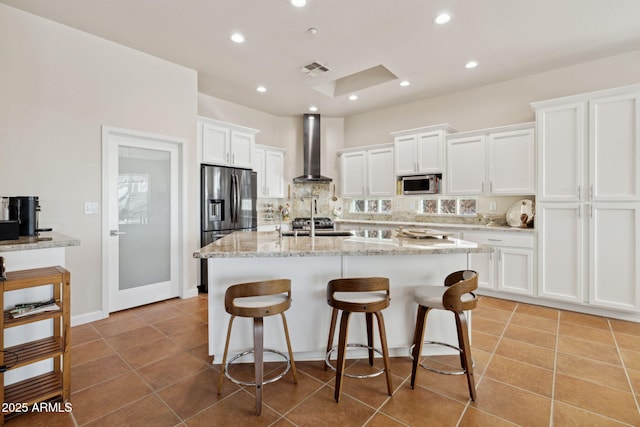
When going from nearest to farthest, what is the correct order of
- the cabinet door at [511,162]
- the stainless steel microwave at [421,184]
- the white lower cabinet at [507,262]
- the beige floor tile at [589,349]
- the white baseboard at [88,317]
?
the beige floor tile at [589,349], the white baseboard at [88,317], the white lower cabinet at [507,262], the cabinet door at [511,162], the stainless steel microwave at [421,184]

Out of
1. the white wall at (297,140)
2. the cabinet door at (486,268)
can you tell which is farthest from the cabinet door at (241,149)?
the cabinet door at (486,268)

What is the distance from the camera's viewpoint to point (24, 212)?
2.11m

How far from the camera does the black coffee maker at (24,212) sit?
2.10 metres

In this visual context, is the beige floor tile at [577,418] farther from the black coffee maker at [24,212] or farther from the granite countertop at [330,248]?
the black coffee maker at [24,212]

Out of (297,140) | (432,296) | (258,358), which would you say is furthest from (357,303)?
(297,140)

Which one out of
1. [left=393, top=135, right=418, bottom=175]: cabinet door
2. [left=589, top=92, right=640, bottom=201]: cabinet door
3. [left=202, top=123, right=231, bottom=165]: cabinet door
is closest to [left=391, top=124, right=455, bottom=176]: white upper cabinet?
[left=393, top=135, right=418, bottom=175]: cabinet door

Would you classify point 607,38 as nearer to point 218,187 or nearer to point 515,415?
point 515,415

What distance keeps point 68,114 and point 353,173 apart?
4.13 meters

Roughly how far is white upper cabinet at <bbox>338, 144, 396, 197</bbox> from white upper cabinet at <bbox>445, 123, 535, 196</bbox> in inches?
39.5

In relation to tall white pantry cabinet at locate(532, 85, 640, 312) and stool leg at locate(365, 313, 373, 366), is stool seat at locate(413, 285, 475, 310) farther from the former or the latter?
tall white pantry cabinet at locate(532, 85, 640, 312)

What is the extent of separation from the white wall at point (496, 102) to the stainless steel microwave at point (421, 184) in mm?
924

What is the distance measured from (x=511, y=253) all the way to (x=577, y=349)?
55.9 inches

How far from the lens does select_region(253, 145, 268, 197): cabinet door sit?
17.3ft

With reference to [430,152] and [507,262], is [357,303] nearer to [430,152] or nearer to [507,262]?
[507,262]
